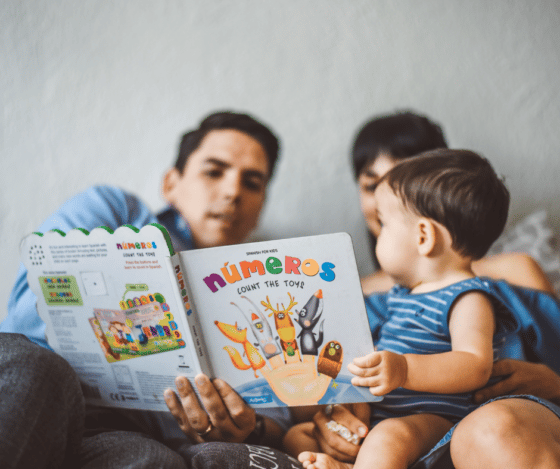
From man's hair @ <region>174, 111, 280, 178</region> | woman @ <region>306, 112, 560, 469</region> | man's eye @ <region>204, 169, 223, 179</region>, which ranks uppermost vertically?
man's hair @ <region>174, 111, 280, 178</region>

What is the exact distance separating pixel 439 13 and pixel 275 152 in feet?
2.13

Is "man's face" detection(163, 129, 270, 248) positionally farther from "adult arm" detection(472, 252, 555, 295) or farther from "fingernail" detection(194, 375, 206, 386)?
"adult arm" detection(472, 252, 555, 295)

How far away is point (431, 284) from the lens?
31.4 inches

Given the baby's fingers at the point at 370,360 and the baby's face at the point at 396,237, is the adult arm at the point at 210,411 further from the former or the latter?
the baby's face at the point at 396,237

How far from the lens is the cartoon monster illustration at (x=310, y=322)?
0.61 metres

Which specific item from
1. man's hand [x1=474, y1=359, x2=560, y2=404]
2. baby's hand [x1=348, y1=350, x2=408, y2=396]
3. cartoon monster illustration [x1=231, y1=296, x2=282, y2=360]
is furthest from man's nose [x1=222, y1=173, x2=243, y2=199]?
man's hand [x1=474, y1=359, x2=560, y2=404]

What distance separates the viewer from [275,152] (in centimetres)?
122

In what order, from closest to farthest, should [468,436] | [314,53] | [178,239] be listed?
[468,436] → [178,239] → [314,53]

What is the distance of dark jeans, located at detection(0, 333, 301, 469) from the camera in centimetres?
50

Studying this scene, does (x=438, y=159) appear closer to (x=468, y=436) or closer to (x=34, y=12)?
(x=468, y=436)

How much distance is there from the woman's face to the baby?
217mm

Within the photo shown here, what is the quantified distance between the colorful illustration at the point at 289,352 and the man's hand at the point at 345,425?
10 cm

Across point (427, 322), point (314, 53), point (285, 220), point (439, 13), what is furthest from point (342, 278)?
point (439, 13)

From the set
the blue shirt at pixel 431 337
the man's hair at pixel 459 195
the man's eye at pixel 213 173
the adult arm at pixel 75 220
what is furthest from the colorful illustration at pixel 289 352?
the man's eye at pixel 213 173
